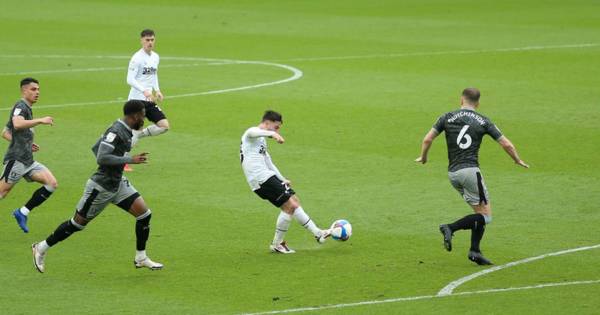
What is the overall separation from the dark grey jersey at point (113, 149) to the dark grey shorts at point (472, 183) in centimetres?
415

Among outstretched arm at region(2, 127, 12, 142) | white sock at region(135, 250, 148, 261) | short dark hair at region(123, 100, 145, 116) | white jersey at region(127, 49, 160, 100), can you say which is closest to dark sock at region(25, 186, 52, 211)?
outstretched arm at region(2, 127, 12, 142)

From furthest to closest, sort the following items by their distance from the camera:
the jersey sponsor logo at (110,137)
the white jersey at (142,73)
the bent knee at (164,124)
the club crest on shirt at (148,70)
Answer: the club crest on shirt at (148,70), the white jersey at (142,73), the bent knee at (164,124), the jersey sponsor logo at (110,137)

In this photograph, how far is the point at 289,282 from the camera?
13516 millimetres

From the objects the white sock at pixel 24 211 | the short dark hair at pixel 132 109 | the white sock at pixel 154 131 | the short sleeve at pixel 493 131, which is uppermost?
the white sock at pixel 154 131

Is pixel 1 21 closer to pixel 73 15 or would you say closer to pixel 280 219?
pixel 73 15

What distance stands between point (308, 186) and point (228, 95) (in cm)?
970

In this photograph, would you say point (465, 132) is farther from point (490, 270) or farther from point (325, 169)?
point (325, 169)

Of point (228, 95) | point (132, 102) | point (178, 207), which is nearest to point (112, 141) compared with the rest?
point (132, 102)

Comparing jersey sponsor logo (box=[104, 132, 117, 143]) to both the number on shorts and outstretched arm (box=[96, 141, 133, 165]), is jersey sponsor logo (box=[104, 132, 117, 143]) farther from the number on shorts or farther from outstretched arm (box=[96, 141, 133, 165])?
the number on shorts

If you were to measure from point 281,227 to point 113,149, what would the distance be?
2.57 m

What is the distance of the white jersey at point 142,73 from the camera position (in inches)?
846

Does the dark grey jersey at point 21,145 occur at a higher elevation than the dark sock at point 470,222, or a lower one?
higher

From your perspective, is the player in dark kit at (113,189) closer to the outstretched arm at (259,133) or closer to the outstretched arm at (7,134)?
the outstretched arm at (259,133)

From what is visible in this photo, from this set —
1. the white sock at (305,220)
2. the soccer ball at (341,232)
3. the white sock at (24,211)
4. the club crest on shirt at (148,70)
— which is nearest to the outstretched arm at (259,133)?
the white sock at (305,220)
